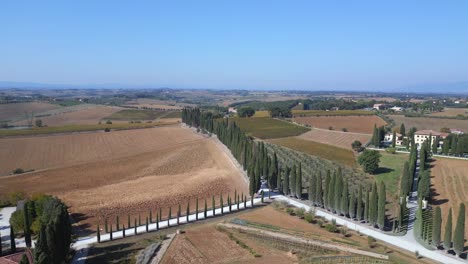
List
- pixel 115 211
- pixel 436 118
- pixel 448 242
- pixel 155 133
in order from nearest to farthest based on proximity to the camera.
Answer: pixel 448 242, pixel 115 211, pixel 155 133, pixel 436 118

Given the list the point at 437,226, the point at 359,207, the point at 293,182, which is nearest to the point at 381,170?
the point at 293,182

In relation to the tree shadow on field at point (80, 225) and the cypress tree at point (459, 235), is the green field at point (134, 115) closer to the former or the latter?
the tree shadow on field at point (80, 225)

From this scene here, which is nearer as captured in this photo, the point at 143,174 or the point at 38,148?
the point at 143,174

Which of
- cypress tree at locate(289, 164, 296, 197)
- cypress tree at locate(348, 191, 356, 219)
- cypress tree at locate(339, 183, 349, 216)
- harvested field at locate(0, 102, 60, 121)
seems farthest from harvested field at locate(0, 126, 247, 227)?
harvested field at locate(0, 102, 60, 121)

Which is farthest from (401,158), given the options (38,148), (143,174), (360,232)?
(38,148)

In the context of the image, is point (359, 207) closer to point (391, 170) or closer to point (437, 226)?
point (437, 226)

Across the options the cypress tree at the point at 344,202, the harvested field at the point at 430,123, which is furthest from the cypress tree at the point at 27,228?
the harvested field at the point at 430,123

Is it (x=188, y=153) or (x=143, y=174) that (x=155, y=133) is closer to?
(x=188, y=153)
